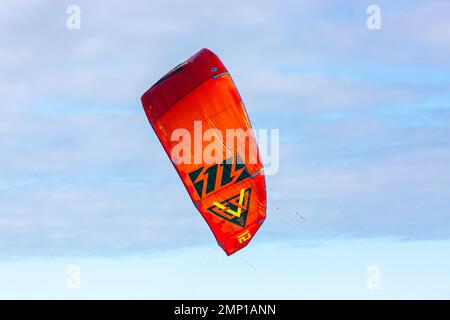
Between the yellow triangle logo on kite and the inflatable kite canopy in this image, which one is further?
the yellow triangle logo on kite

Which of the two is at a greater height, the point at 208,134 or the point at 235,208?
the point at 208,134

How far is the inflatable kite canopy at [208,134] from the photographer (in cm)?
3716

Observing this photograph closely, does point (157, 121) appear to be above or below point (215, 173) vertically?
above

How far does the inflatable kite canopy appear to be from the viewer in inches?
1463

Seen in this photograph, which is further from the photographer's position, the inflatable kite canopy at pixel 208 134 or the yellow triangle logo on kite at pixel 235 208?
the yellow triangle logo on kite at pixel 235 208

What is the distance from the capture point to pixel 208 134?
1459 inches

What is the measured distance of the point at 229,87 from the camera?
123 ft

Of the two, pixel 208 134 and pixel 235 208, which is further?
pixel 235 208

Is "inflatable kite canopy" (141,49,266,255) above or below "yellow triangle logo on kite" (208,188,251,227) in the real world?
above

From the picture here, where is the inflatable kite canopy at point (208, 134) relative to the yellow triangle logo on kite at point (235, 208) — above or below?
above
